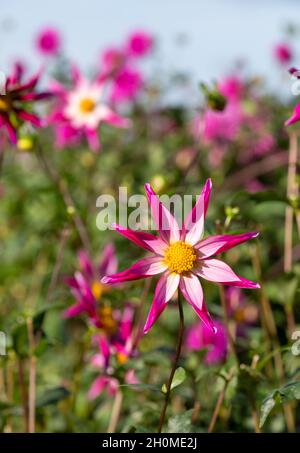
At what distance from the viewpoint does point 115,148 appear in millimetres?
2701


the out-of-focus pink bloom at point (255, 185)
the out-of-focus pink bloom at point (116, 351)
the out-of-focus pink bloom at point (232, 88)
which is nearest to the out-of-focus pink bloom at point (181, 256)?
the out-of-focus pink bloom at point (116, 351)

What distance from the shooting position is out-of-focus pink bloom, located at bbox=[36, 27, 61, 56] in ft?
9.57

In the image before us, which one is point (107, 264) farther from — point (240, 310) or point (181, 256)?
point (181, 256)

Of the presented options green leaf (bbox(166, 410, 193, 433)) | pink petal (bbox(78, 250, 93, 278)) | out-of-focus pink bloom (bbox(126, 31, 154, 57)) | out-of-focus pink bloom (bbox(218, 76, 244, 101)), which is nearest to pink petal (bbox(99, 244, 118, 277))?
pink petal (bbox(78, 250, 93, 278))

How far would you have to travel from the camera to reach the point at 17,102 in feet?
3.68

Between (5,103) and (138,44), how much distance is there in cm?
168

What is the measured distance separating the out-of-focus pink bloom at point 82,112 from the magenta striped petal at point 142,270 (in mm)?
803

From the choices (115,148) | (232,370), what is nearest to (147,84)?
(115,148)

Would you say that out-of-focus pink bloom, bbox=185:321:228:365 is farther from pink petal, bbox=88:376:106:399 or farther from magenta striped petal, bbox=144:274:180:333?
magenta striped petal, bbox=144:274:180:333

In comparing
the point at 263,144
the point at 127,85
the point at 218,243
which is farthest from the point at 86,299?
the point at 127,85

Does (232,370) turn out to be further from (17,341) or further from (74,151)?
(74,151)

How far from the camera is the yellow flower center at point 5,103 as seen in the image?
3.59ft

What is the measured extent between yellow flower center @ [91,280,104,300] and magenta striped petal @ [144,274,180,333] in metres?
0.42

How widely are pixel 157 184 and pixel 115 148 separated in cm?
148
